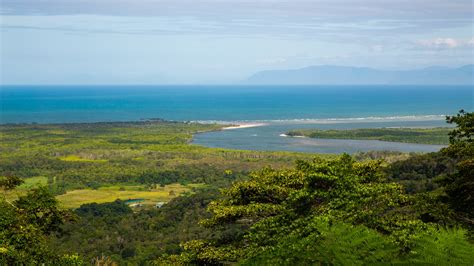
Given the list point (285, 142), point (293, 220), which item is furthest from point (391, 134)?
point (293, 220)

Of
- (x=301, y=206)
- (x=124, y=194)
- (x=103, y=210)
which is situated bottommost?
(x=124, y=194)

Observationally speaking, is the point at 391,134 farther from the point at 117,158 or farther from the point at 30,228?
the point at 30,228

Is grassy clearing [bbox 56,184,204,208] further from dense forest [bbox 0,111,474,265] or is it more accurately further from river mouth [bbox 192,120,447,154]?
river mouth [bbox 192,120,447,154]

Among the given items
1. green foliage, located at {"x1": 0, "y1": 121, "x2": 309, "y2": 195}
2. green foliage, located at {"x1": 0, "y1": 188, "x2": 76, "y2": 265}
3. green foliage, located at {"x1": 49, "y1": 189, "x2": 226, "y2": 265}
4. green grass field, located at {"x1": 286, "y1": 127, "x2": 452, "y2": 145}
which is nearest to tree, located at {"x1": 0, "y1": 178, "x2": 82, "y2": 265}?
green foliage, located at {"x1": 0, "y1": 188, "x2": 76, "y2": 265}

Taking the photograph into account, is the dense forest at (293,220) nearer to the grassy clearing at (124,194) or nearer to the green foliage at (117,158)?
the grassy clearing at (124,194)

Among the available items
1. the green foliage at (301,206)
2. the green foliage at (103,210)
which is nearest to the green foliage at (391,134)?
the green foliage at (103,210)

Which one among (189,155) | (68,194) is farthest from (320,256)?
(189,155)
